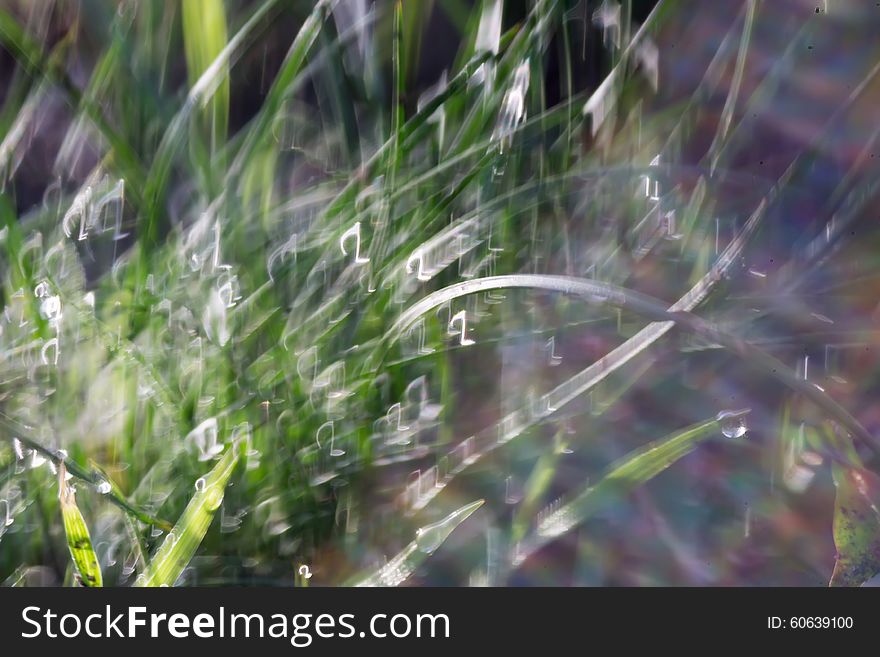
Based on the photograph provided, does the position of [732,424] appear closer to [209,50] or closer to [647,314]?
[647,314]

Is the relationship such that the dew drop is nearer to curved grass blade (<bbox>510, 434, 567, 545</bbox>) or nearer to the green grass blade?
curved grass blade (<bbox>510, 434, 567, 545</bbox>)

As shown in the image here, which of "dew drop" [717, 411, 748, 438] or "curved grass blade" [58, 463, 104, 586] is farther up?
"dew drop" [717, 411, 748, 438]

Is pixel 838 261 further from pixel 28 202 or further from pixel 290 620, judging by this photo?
pixel 28 202

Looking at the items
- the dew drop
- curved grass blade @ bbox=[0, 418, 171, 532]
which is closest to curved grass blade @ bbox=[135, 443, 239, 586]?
curved grass blade @ bbox=[0, 418, 171, 532]

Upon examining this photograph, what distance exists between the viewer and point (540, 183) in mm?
388

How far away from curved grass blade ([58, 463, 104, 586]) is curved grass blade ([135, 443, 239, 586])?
0.09ft

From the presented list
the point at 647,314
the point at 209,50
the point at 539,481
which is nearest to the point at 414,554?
the point at 539,481

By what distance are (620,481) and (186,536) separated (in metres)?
0.24

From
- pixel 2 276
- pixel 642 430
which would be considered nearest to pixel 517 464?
pixel 642 430

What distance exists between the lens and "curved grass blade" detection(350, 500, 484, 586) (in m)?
0.37

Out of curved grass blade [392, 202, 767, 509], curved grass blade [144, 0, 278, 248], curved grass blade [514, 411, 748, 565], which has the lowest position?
curved grass blade [514, 411, 748, 565]

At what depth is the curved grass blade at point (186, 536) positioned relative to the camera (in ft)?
1.13

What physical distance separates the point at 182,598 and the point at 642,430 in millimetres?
275

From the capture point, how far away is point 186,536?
343 millimetres
